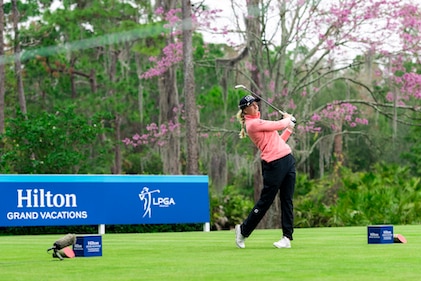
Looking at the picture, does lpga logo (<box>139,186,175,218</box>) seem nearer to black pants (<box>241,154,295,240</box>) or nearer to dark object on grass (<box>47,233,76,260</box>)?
black pants (<box>241,154,295,240</box>)

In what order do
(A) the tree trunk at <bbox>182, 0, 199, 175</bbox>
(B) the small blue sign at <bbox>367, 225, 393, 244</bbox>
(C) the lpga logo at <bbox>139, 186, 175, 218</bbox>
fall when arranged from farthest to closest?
(A) the tree trunk at <bbox>182, 0, 199, 175</bbox> → (C) the lpga logo at <bbox>139, 186, 175, 218</bbox> → (B) the small blue sign at <bbox>367, 225, 393, 244</bbox>

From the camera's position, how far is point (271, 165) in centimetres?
1156

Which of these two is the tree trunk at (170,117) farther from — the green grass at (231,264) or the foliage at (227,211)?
the green grass at (231,264)

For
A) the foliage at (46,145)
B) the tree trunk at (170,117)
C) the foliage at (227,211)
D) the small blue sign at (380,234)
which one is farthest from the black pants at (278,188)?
the tree trunk at (170,117)

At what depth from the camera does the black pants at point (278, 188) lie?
454 inches

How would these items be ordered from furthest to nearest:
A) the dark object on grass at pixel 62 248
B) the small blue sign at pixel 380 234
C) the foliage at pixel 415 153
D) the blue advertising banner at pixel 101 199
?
the foliage at pixel 415 153 → the blue advertising banner at pixel 101 199 → the small blue sign at pixel 380 234 → the dark object on grass at pixel 62 248

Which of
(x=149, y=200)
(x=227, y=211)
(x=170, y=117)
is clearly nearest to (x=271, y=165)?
(x=149, y=200)

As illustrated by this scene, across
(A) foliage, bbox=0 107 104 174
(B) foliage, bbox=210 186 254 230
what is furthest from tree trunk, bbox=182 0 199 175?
(A) foliage, bbox=0 107 104 174

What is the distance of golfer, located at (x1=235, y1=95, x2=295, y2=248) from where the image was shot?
11.5 meters

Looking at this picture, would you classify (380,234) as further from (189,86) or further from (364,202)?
(189,86)

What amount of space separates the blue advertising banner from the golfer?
1061 cm

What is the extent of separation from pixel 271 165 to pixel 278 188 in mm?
288

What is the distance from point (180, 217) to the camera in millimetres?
23719

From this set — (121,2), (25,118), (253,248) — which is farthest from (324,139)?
(253,248)
